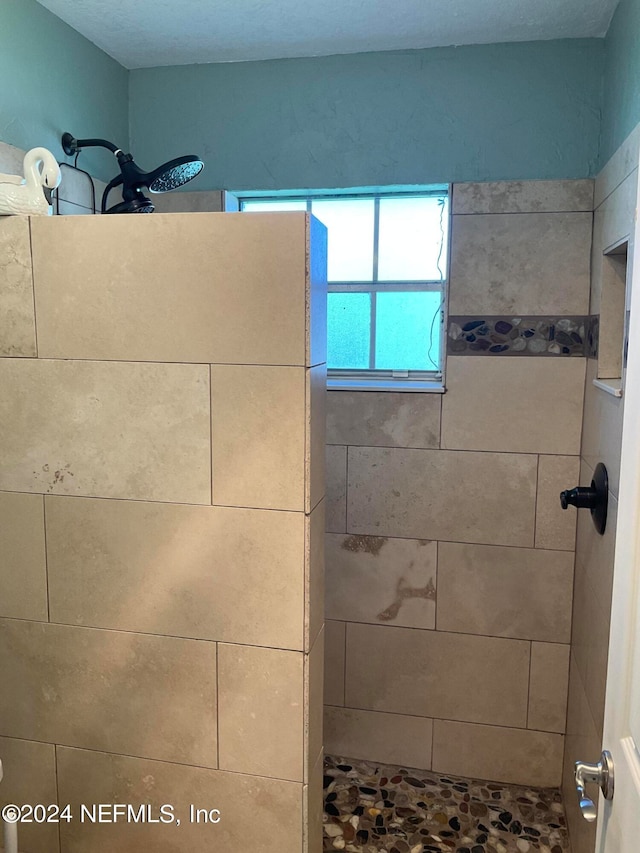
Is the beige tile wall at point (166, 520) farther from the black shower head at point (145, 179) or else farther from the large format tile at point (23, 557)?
the black shower head at point (145, 179)

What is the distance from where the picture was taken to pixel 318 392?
149 centimetres

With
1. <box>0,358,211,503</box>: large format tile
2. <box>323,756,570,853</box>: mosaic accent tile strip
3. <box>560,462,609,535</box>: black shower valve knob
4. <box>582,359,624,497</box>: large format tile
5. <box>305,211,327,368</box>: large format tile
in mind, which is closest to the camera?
<box>305,211,327,368</box>: large format tile

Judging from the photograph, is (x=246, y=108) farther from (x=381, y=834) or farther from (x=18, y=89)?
(x=381, y=834)

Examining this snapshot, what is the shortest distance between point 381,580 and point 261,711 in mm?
1086

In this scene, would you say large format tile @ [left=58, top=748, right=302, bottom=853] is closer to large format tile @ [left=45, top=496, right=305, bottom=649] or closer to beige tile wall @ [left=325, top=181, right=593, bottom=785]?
large format tile @ [left=45, top=496, right=305, bottom=649]

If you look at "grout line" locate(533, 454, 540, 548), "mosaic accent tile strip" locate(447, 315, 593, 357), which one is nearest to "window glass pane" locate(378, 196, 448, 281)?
"mosaic accent tile strip" locate(447, 315, 593, 357)

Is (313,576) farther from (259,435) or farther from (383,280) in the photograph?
(383,280)

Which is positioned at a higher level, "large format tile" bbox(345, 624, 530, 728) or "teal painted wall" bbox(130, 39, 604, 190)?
"teal painted wall" bbox(130, 39, 604, 190)

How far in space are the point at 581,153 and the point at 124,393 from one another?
1723mm

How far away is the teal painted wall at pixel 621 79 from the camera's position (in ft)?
5.65

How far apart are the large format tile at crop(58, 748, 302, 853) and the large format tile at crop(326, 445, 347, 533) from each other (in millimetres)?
1132


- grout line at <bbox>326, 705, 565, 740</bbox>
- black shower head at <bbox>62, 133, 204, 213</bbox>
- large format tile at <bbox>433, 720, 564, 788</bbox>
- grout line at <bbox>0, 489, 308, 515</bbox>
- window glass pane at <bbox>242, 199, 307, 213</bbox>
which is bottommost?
large format tile at <bbox>433, 720, 564, 788</bbox>

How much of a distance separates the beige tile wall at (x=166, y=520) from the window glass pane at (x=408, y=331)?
1.11 m

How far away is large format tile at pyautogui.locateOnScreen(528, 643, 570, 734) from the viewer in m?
2.41
